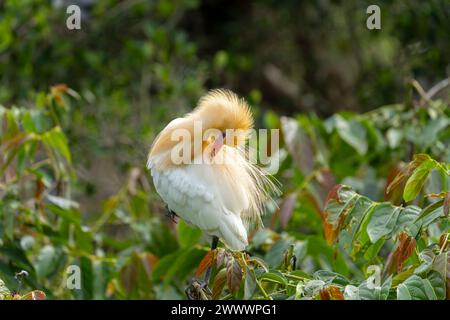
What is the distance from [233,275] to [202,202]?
248 millimetres

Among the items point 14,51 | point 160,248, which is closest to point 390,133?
point 160,248

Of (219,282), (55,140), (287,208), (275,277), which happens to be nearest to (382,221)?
(275,277)

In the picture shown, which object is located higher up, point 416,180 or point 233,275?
point 416,180

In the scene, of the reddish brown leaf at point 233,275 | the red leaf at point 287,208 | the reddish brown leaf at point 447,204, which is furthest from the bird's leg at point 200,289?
the red leaf at point 287,208

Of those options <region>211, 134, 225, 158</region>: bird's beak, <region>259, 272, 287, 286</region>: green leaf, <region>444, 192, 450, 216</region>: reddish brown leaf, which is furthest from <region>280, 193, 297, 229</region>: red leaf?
<region>444, 192, 450, 216</region>: reddish brown leaf

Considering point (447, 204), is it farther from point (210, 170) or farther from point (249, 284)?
point (210, 170)

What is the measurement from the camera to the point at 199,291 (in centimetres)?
176

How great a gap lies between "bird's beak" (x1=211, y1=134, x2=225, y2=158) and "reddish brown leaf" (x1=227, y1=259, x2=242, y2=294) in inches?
12.3

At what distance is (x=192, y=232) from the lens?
253 cm

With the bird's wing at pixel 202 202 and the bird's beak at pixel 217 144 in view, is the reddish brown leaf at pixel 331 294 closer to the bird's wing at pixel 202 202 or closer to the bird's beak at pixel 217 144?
the bird's wing at pixel 202 202

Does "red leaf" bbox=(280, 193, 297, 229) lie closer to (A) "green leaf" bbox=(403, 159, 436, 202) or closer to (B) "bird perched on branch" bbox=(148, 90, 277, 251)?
(B) "bird perched on branch" bbox=(148, 90, 277, 251)

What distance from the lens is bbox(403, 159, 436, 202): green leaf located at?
5.70 ft

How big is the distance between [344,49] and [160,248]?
3088mm

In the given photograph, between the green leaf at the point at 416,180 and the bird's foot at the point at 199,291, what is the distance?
49 cm
